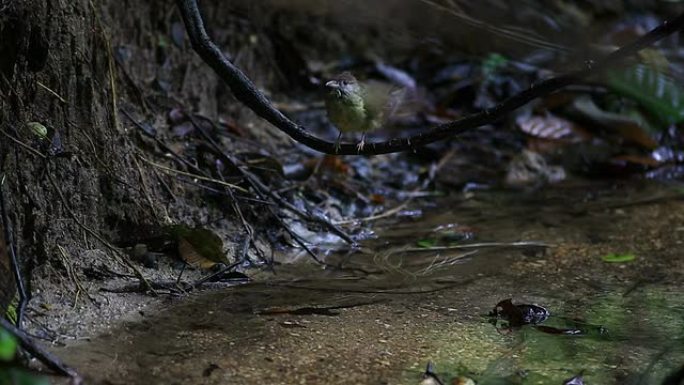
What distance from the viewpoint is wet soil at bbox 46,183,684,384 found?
2146 millimetres

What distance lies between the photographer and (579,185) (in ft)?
16.6

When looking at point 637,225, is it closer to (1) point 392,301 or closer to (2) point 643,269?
(2) point 643,269

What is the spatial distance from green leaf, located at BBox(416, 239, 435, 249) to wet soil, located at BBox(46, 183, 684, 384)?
0.04 ft

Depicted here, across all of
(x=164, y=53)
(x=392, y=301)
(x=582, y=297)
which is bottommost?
(x=392, y=301)

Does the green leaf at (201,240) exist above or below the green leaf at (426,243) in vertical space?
below

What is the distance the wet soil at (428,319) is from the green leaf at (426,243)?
0.01 m

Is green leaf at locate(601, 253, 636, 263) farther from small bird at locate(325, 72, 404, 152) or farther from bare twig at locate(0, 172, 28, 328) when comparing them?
bare twig at locate(0, 172, 28, 328)

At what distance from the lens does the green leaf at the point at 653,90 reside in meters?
3.91

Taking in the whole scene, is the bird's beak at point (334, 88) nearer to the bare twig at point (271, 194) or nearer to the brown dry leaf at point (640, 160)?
the bare twig at point (271, 194)

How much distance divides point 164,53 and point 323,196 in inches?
44.6

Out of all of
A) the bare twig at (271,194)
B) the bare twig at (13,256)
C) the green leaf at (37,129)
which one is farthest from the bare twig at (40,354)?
the bare twig at (271,194)

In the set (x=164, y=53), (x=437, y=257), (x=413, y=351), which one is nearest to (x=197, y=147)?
(x=164, y=53)

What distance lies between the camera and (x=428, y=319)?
101 inches

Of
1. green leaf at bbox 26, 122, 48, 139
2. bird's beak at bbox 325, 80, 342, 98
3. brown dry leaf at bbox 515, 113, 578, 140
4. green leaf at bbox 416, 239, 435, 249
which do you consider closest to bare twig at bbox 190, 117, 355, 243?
green leaf at bbox 416, 239, 435, 249
